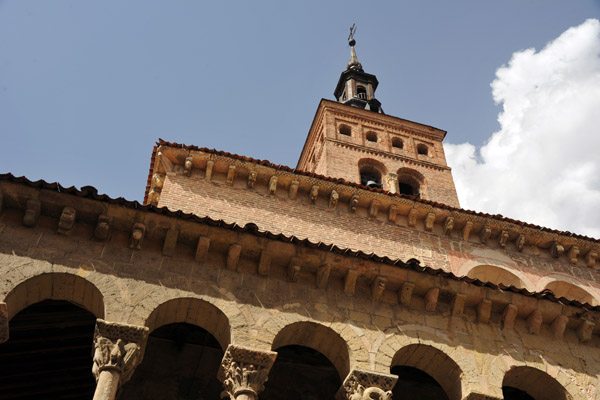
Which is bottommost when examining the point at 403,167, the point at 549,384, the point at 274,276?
the point at 549,384

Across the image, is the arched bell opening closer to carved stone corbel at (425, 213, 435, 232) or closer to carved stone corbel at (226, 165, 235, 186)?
carved stone corbel at (226, 165, 235, 186)

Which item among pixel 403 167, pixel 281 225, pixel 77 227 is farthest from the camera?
pixel 403 167

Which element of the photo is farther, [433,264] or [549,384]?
[433,264]

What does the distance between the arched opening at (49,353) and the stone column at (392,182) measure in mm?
11345

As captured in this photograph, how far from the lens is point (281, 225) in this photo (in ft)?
44.0

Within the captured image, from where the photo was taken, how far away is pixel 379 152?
67.4 feet

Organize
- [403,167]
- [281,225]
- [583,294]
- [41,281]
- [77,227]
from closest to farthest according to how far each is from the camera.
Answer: [41,281] → [77,227] → [281,225] → [583,294] → [403,167]

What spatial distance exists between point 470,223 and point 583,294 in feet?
10.6

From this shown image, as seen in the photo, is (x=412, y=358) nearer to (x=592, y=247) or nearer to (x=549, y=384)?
(x=549, y=384)

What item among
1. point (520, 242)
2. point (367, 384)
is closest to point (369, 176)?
point (520, 242)

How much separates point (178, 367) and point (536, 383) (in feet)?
19.3

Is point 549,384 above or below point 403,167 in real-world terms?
below

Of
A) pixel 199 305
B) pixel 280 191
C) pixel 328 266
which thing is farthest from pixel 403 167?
A: pixel 199 305

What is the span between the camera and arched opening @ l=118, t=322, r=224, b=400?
32.3 feet
